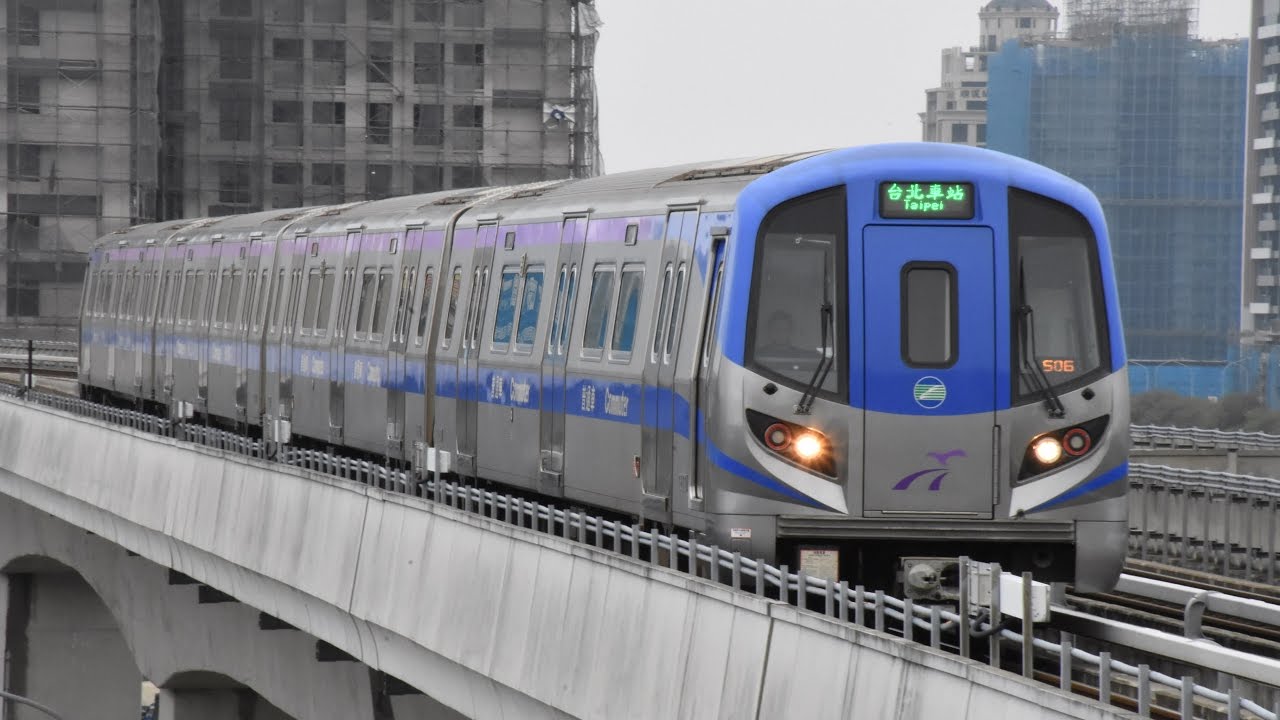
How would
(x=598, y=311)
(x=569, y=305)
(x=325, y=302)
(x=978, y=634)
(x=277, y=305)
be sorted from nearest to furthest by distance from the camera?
(x=978, y=634) → (x=598, y=311) → (x=569, y=305) → (x=325, y=302) → (x=277, y=305)

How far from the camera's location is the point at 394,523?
16.3 metres

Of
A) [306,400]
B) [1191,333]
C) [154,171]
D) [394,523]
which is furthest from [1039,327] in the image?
[1191,333]

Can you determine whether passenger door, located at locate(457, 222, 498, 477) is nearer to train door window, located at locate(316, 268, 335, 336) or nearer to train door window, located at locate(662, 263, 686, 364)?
train door window, located at locate(662, 263, 686, 364)

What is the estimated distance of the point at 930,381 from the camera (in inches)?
492

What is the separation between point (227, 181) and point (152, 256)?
1698 inches

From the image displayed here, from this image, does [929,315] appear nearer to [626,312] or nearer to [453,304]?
[626,312]

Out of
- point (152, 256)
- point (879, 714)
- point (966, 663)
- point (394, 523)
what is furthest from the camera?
point (152, 256)

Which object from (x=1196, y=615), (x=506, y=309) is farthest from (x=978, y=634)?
(x=506, y=309)

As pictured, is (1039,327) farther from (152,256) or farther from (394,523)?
(152,256)

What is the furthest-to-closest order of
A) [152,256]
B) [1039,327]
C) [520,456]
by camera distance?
[152,256], [520,456], [1039,327]

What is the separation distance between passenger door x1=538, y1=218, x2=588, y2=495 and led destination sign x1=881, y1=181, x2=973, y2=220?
14.5 feet

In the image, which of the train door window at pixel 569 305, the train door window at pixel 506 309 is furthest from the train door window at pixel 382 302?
the train door window at pixel 569 305

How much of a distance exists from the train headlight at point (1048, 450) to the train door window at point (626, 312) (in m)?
3.48

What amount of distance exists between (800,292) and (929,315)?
770 mm
